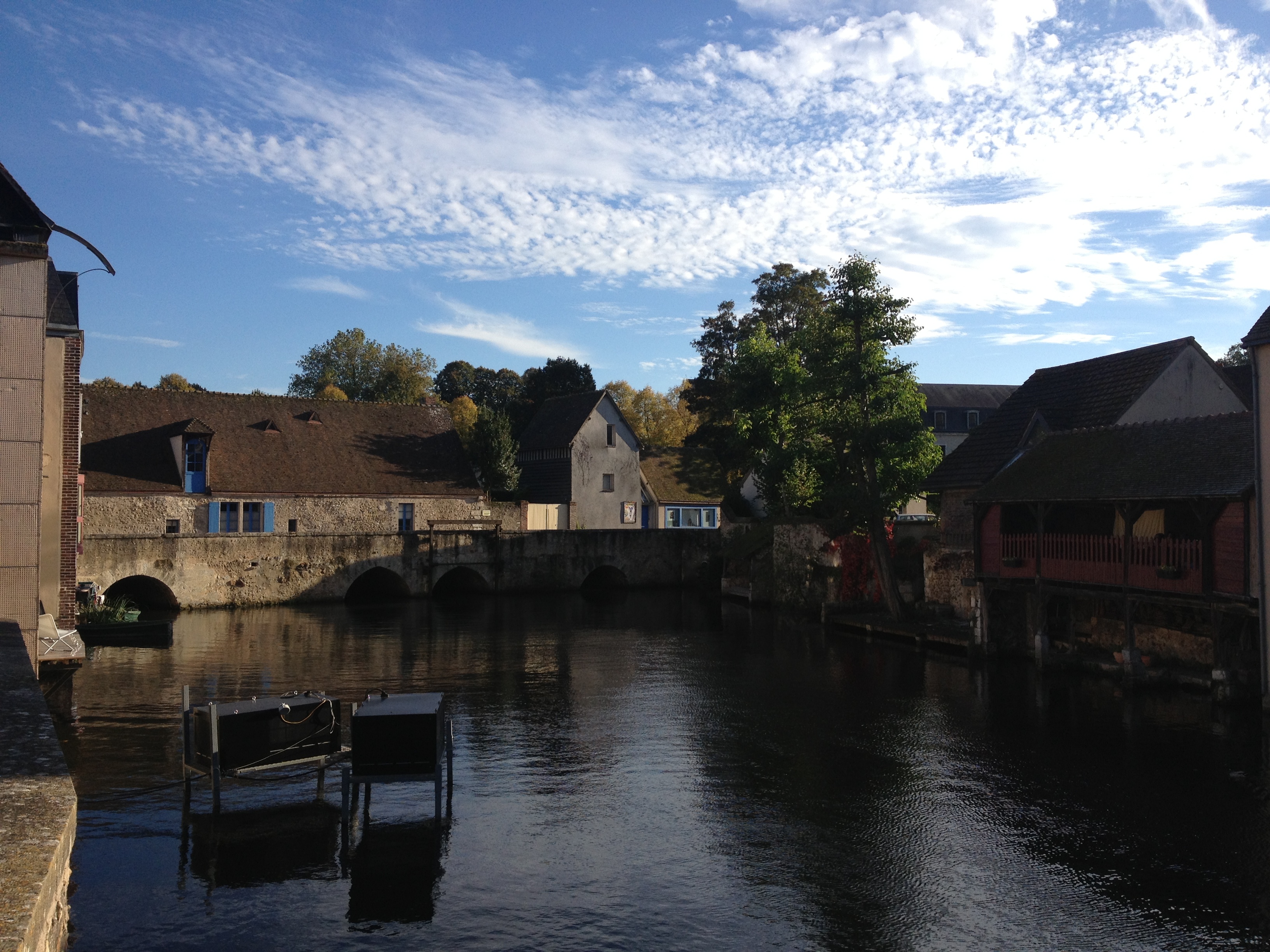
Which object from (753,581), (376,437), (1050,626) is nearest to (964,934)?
(1050,626)

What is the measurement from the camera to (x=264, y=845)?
1156 cm

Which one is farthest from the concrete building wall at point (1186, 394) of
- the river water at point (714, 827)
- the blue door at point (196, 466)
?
the blue door at point (196, 466)

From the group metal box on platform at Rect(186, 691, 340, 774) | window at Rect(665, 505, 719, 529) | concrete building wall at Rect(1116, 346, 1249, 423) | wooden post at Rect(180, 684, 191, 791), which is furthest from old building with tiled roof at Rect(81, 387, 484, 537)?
concrete building wall at Rect(1116, 346, 1249, 423)

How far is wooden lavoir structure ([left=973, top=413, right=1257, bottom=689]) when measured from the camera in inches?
747

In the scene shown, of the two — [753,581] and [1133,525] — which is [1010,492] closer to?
[1133,525]

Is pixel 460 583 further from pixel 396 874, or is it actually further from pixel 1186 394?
pixel 396 874

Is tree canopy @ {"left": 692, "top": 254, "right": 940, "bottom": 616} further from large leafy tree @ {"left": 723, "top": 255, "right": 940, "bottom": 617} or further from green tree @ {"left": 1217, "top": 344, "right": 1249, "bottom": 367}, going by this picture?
green tree @ {"left": 1217, "top": 344, "right": 1249, "bottom": 367}

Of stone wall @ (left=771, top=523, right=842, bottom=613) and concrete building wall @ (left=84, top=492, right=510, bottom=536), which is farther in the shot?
concrete building wall @ (left=84, top=492, right=510, bottom=536)

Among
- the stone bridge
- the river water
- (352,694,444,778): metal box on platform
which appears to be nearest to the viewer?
the river water

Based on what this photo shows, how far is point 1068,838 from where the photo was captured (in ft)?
39.5

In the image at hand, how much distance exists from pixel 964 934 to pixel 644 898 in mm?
3093

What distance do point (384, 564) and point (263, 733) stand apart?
28858 millimetres

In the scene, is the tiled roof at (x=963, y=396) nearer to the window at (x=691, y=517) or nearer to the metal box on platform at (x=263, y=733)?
the window at (x=691, y=517)

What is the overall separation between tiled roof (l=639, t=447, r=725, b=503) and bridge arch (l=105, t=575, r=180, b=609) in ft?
83.9
